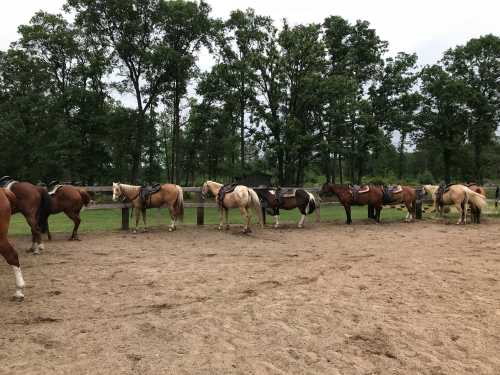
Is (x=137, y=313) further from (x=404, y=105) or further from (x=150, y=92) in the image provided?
(x=404, y=105)

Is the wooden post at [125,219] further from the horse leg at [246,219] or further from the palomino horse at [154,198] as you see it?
the horse leg at [246,219]

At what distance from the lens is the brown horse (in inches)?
567

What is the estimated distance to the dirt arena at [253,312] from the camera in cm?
339

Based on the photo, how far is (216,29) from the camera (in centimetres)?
3083

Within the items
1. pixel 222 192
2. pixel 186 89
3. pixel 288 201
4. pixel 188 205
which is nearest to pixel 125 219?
pixel 188 205

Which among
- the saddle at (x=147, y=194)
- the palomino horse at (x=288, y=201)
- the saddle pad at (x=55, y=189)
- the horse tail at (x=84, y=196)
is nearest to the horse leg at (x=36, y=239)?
the saddle pad at (x=55, y=189)

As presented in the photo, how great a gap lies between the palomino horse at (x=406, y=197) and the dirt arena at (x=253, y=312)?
19.7ft

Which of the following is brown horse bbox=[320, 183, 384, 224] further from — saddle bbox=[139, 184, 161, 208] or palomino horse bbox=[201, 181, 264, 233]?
saddle bbox=[139, 184, 161, 208]

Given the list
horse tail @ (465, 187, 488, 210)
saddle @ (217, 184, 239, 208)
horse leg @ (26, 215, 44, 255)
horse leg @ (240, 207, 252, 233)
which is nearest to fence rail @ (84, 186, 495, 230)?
saddle @ (217, 184, 239, 208)

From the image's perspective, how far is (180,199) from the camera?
12.0 metres

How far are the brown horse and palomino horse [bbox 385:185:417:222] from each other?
1.58 feet

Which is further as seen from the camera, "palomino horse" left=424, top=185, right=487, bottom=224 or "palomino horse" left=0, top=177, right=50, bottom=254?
"palomino horse" left=424, top=185, right=487, bottom=224

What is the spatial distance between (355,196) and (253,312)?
10.6 meters

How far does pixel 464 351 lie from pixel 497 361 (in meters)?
0.26
